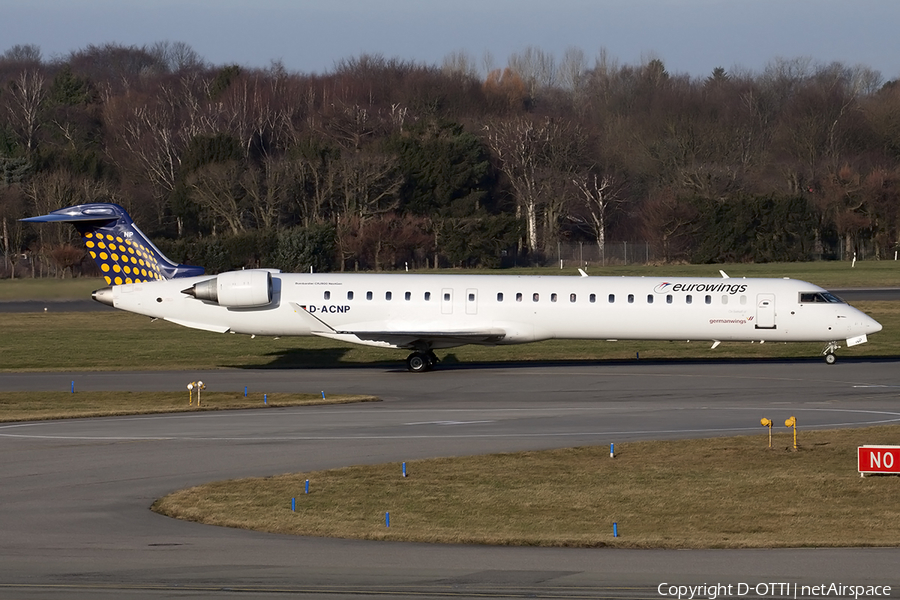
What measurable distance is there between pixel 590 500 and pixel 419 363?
17.3 meters

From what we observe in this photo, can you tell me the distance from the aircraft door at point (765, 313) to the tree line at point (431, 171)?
4544cm

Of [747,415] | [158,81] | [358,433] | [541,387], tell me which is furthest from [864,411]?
[158,81]

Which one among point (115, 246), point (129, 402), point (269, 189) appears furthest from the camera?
point (269, 189)

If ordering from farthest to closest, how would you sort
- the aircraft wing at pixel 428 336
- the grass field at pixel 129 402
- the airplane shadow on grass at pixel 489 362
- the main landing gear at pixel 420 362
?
the airplane shadow on grass at pixel 489 362 → the main landing gear at pixel 420 362 → the aircraft wing at pixel 428 336 → the grass field at pixel 129 402

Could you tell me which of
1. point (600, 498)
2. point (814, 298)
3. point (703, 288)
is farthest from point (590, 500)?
point (814, 298)

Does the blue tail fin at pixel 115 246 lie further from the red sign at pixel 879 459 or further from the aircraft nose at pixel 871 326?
the red sign at pixel 879 459

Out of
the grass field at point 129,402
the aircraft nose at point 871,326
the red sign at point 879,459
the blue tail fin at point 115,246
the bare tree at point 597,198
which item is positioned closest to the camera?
the red sign at point 879,459

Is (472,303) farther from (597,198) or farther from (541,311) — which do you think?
(597,198)

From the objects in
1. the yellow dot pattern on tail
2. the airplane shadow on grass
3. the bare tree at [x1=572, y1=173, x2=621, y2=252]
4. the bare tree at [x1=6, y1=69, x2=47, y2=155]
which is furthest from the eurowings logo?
the bare tree at [x1=6, y1=69, x2=47, y2=155]

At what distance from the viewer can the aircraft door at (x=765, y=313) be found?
32594 mm

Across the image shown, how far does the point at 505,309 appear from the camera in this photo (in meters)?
32.6

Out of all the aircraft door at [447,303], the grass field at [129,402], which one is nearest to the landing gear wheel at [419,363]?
the aircraft door at [447,303]

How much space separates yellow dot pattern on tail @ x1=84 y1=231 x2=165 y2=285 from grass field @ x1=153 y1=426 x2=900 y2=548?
1771 cm

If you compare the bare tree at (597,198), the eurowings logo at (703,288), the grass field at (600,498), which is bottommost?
the grass field at (600,498)
